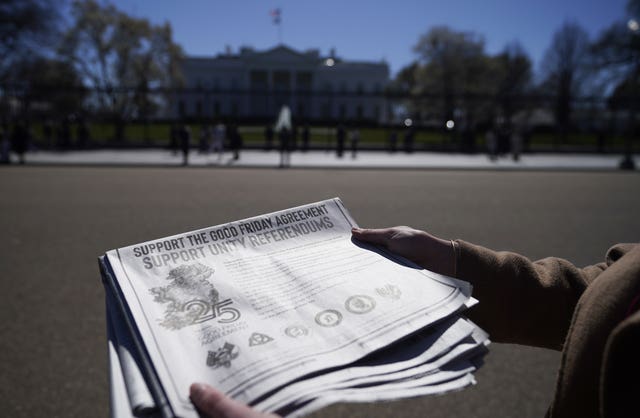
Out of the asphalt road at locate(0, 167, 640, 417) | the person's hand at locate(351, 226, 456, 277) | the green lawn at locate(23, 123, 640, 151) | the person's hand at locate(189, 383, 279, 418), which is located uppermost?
the green lawn at locate(23, 123, 640, 151)

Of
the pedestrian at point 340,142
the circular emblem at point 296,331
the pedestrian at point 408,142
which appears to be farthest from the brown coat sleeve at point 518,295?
the pedestrian at point 408,142

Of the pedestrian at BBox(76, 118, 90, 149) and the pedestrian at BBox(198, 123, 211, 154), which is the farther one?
the pedestrian at BBox(76, 118, 90, 149)

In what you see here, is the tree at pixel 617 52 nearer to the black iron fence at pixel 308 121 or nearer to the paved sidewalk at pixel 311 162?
the black iron fence at pixel 308 121

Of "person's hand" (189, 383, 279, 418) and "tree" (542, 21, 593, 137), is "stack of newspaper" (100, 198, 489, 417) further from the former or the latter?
"tree" (542, 21, 593, 137)

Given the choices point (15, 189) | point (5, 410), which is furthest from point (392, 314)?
point (15, 189)

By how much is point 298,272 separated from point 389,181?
1188 cm

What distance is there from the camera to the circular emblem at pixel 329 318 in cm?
97

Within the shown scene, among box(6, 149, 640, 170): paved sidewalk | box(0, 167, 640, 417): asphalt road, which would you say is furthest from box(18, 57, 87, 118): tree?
box(0, 167, 640, 417): asphalt road

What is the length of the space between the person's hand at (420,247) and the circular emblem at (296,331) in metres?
0.42

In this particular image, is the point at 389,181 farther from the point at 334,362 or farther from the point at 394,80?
the point at 394,80

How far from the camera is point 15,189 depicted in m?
10.4

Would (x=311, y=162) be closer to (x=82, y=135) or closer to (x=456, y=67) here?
(x=82, y=135)

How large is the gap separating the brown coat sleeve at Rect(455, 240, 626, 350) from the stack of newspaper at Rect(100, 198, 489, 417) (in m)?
0.21

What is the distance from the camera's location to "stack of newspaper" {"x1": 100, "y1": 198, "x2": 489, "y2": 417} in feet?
2.71
